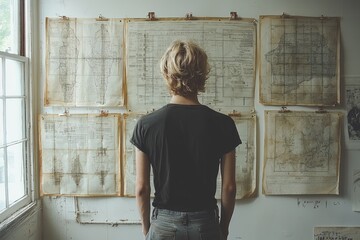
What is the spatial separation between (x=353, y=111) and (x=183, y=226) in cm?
187

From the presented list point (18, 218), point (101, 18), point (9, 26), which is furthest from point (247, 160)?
point (9, 26)

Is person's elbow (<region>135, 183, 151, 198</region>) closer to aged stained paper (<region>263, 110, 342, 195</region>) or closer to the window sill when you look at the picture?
the window sill

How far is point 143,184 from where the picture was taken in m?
1.54

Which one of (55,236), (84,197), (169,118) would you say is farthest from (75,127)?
(169,118)

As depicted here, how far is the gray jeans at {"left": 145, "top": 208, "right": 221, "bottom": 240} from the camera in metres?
1.41

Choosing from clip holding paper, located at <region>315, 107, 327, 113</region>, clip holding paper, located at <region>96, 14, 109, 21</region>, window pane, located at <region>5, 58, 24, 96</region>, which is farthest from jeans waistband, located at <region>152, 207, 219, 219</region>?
clip holding paper, located at <region>96, 14, 109, 21</region>

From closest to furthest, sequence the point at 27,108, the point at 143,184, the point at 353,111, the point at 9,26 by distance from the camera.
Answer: the point at 143,184
the point at 9,26
the point at 27,108
the point at 353,111

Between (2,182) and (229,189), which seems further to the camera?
(2,182)

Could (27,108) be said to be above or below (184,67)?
below

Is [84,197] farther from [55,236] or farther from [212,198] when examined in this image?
[212,198]

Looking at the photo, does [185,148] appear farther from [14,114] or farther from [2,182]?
[14,114]

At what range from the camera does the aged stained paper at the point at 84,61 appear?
8.71 ft

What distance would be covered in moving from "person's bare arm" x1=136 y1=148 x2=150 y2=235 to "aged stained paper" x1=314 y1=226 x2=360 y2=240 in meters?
1.66

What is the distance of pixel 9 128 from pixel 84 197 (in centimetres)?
74
